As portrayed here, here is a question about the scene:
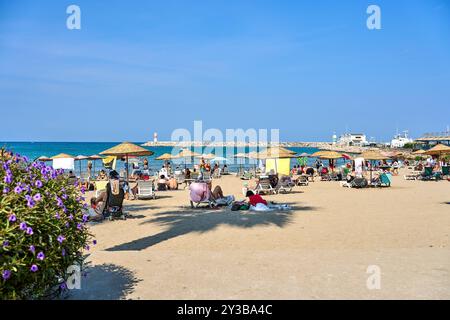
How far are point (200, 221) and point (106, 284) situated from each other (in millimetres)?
4727

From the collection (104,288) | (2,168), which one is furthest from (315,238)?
(2,168)

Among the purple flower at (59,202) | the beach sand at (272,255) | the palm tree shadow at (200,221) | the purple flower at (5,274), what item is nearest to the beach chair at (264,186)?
the palm tree shadow at (200,221)

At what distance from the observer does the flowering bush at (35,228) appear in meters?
3.24

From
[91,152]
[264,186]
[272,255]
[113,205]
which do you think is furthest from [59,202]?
[91,152]

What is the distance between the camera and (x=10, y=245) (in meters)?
3.20

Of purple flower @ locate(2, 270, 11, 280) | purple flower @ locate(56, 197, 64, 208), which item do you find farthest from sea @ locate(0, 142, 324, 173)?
purple flower @ locate(2, 270, 11, 280)

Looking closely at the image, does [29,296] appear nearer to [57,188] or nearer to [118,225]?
[57,188]

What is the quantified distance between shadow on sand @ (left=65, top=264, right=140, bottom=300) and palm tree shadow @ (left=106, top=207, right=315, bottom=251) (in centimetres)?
149

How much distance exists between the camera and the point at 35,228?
11.4ft

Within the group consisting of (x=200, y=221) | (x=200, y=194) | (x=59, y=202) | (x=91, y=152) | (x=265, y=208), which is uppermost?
(x=91, y=152)

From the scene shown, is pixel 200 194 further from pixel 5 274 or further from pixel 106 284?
pixel 5 274

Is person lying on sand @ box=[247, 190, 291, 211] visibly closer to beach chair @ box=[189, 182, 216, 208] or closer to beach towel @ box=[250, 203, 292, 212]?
beach towel @ box=[250, 203, 292, 212]

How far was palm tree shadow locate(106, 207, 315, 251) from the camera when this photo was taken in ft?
24.6
